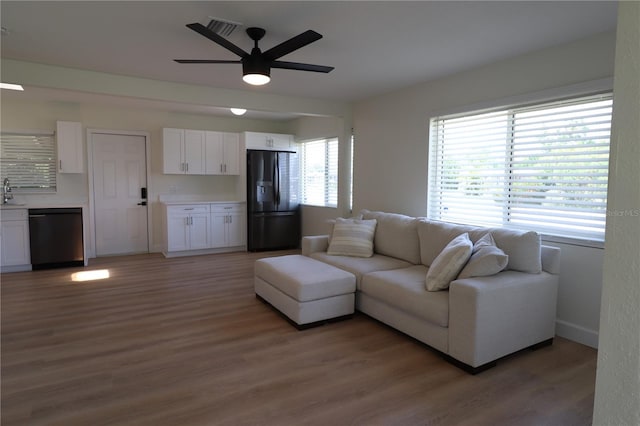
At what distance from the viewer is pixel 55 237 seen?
5289 millimetres

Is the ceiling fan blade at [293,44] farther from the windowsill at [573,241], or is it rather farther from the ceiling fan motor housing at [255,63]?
the windowsill at [573,241]

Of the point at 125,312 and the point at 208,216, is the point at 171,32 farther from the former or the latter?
the point at 208,216

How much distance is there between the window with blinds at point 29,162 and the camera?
5.52 meters

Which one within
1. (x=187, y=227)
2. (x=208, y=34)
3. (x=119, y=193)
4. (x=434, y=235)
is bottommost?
(x=187, y=227)

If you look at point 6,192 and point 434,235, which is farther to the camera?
point 6,192

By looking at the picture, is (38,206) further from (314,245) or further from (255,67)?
(255,67)

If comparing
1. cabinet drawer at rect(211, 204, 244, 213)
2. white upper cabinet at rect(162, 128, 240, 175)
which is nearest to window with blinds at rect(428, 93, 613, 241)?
cabinet drawer at rect(211, 204, 244, 213)

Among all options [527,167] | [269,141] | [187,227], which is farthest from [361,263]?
[269,141]

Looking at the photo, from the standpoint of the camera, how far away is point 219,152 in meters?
6.77

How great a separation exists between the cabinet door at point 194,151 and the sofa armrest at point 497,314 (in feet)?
16.9

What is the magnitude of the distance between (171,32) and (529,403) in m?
3.57

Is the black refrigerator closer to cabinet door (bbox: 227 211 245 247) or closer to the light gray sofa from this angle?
cabinet door (bbox: 227 211 245 247)

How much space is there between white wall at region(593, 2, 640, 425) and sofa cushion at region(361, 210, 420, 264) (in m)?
3.16

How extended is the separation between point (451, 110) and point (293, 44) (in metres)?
2.19
